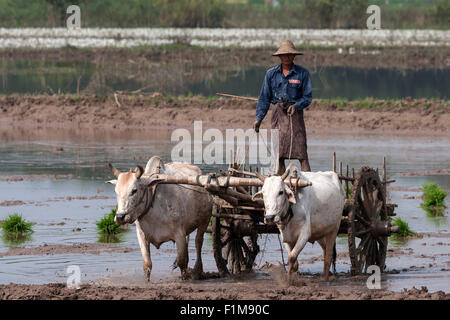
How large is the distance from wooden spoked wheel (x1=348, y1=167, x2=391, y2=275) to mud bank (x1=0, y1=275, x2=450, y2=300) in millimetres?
914

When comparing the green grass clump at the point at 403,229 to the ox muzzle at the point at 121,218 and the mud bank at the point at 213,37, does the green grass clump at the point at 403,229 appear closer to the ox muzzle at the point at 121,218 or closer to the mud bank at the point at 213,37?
the ox muzzle at the point at 121,218

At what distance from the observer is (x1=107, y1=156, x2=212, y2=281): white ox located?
9625mm

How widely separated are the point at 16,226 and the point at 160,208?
12.7 ft

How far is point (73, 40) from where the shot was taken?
165 feet

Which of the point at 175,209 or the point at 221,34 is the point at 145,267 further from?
the point at 221,34

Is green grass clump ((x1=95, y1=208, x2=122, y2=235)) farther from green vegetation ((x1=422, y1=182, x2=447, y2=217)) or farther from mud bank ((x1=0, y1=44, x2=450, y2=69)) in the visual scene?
mud bank ((x1=0, y1=44, x2=450, y2=69))

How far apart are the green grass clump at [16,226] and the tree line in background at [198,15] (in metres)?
43.4

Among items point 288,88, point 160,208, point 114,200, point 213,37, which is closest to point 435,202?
point 114,200

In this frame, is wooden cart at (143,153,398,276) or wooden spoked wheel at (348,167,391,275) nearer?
wooden cart at (143,153,398,276)

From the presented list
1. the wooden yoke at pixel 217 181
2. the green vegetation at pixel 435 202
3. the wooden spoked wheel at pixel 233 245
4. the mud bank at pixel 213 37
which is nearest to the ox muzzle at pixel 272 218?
the wooden yoke at pixel 217 181

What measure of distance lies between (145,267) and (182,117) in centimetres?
1548

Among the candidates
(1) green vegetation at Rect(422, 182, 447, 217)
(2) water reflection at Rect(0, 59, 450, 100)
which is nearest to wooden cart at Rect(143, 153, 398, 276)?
(1) green vegetation at Rect(422, 182, 447, 217)

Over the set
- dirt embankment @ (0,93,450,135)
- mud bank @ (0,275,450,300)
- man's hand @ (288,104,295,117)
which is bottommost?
mud bank @ (0,275,450,300)
